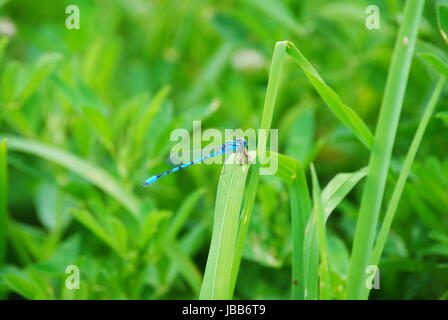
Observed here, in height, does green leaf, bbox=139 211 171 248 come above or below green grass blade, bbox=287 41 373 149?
below

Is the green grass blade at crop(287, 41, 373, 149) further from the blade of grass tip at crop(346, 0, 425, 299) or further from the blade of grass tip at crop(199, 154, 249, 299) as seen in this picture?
the blade of grass tip at crop(199, 154, 249, 299)

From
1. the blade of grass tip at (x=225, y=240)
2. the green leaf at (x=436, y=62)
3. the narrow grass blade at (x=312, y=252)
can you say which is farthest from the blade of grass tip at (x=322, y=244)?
the green leaf at (x=436, y=62)

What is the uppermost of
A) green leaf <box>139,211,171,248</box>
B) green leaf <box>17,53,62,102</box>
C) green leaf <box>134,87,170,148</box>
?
green leaf <box>17,53,62,102</box>

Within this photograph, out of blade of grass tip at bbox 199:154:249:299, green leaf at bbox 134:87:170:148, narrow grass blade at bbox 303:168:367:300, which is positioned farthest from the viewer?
green leaf at bbox 134:87:170:148

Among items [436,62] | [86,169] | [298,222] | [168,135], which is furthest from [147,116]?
[436,62]

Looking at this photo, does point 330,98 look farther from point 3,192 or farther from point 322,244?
point 3,192

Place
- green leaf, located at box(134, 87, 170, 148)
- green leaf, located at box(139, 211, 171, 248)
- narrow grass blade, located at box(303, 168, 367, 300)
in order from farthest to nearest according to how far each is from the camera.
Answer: green leaf, located at box(134, 87, 170, 148) < green leaf, located at box(139, 211, 171, 248) < narrow grass blade, located at box(303, 168, 367, 300)

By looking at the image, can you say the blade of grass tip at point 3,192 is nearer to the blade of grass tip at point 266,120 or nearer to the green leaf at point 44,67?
the green leaf at point 44,67

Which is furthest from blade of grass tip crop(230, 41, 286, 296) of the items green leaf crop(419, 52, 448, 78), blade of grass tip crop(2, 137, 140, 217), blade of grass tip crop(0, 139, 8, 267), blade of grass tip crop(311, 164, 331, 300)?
blade of grass tip crop(0, 139, 8, 267)
